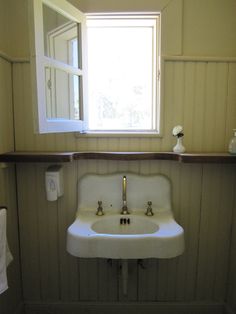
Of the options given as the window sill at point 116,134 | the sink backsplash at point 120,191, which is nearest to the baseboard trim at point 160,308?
the sink backsplash at point 120,191

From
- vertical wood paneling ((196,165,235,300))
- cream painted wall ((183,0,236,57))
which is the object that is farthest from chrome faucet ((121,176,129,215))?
cream painted wall ((183,0,236,57))

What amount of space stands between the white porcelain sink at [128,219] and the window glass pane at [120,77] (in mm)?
Answer: 375

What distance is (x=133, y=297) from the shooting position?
163cm

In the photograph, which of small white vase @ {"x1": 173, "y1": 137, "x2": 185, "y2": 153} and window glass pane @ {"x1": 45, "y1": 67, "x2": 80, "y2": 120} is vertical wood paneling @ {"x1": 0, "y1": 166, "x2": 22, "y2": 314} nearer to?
window glass pane @ {"x1": 45, "y1": 67, "x2": 80, "y2": 120}

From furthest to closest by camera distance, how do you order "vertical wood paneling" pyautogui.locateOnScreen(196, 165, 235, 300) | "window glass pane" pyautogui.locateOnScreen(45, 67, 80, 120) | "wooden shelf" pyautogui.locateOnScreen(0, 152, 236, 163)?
1. "vertical wood paneling" pyautogui.locateOnScreen(196, 165, 235, 300)
2. "wooden shelf" pyautogui.locateOnScreen(0, 152, 236, 163)
3. "window glass pane" pyautogui.locateOnScreen(45, 67, 80, 120)

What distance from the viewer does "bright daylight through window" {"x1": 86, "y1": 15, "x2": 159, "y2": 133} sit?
1566 mm

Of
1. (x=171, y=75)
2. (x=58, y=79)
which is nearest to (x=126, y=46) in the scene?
(x=171, y=75)

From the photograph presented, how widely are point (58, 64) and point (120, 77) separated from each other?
487 millimetres

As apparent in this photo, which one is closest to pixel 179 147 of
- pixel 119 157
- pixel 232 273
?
pixel 119 157

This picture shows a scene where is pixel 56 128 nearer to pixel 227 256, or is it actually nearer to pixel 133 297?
pixel 133 297

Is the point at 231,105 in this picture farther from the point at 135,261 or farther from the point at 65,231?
the point at 65,231

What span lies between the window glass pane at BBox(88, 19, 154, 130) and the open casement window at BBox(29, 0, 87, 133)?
18 cm

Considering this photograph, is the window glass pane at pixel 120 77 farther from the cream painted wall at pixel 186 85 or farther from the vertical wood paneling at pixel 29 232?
the vertical wood paneling at pixel 29 232

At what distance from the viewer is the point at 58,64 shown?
1234 mm
